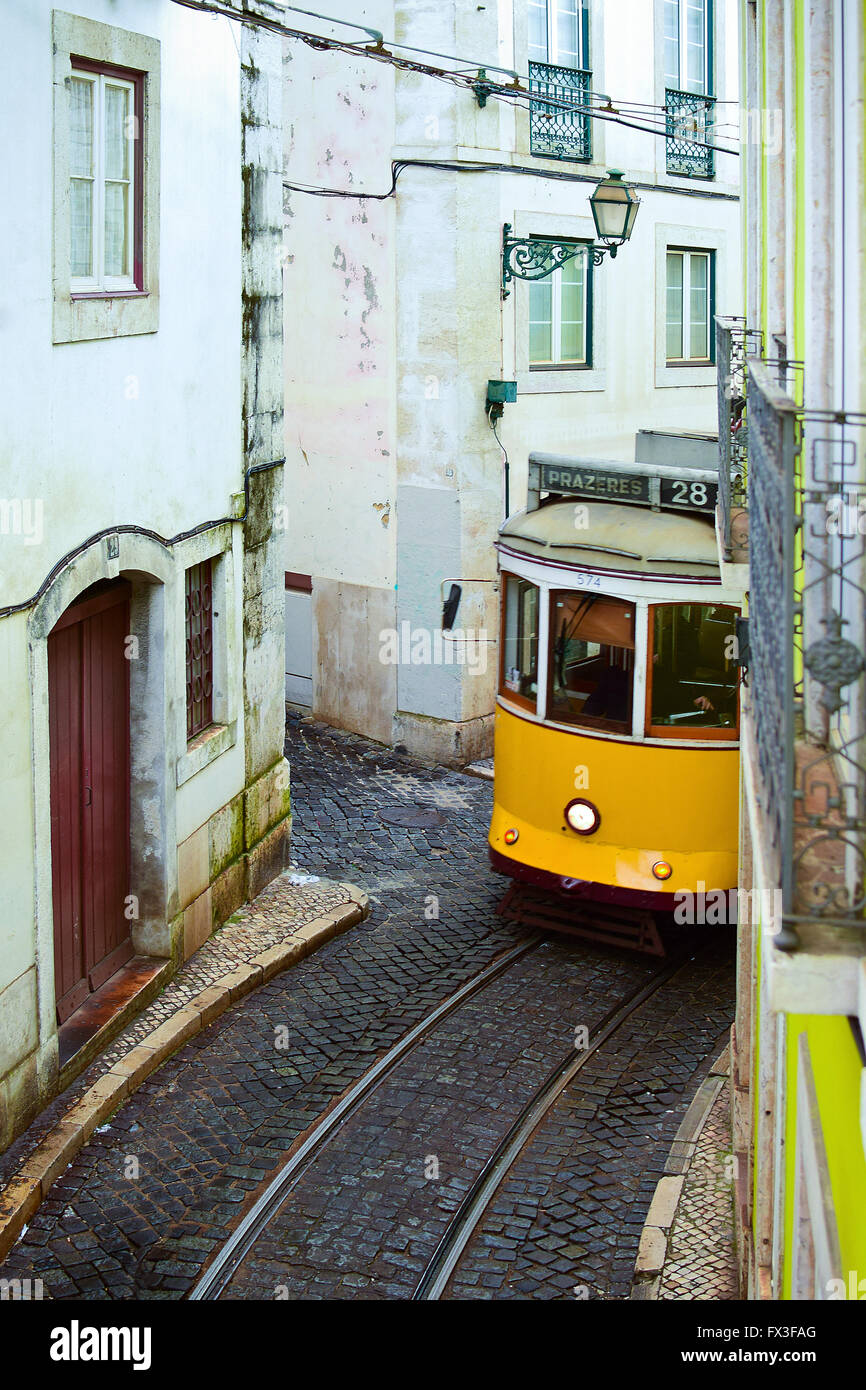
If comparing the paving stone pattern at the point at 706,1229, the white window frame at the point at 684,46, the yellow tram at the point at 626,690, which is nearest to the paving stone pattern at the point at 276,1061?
the yellow tram at the point at 626,690

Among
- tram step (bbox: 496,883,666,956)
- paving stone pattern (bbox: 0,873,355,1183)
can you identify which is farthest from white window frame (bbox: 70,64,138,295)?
tram step (bbox: 496,883,666,956)

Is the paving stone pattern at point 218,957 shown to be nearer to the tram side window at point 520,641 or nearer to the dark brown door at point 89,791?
the dark brown door at point 89,791

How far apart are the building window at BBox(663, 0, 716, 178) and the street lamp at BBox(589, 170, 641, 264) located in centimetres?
369

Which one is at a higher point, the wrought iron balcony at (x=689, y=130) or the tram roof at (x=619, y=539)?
the wrought iron balcony at (x=689, y=130)

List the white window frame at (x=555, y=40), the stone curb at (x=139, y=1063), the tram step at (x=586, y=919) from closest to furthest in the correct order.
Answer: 1. the stone curb at (x=139, y=1063)
2. the tram step at (x=586, y=919)
3. the white window frame at (x=555, y=40)

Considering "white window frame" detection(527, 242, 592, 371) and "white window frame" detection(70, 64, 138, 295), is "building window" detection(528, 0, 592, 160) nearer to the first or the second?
"white window frame" detection(527, 242, 592, 371)

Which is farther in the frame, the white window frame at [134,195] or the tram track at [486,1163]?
the white window frame at [134,195]

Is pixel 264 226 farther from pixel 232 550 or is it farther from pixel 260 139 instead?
pixel 232 550

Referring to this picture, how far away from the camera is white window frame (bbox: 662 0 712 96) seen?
56.1 feet

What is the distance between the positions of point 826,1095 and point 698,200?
1519 cm

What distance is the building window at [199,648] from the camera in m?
10.3

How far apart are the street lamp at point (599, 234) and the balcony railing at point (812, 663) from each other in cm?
987

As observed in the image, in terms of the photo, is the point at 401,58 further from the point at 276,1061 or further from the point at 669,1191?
the point at 669,1191
